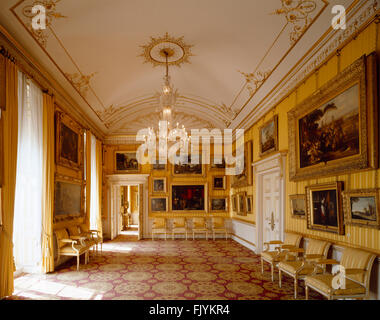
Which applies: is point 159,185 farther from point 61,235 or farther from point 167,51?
point 167,51

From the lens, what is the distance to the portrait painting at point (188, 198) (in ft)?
40.9

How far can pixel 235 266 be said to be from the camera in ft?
23.1

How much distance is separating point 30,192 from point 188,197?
7299 mm

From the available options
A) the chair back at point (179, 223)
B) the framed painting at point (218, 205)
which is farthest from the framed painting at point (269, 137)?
the chair back at point (179, 223)

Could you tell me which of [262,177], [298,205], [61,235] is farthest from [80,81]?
[298,205]

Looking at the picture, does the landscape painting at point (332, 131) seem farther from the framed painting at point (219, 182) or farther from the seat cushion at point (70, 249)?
the framed painting at point (219, 182)

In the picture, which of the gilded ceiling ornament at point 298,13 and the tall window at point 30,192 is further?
the tall window at point 30,192

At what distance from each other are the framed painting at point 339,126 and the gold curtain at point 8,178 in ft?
18.5

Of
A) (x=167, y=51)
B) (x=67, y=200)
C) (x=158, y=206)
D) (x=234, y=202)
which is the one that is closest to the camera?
(x=167, y=51)

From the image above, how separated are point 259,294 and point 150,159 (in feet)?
28.4

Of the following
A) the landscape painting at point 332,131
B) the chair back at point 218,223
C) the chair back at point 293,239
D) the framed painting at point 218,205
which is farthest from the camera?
the framed painting at point 218,205

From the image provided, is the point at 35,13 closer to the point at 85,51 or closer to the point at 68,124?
the point at 85,51

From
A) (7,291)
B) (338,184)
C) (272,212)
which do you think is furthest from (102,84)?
(338,184)

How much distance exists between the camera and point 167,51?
6.80m
